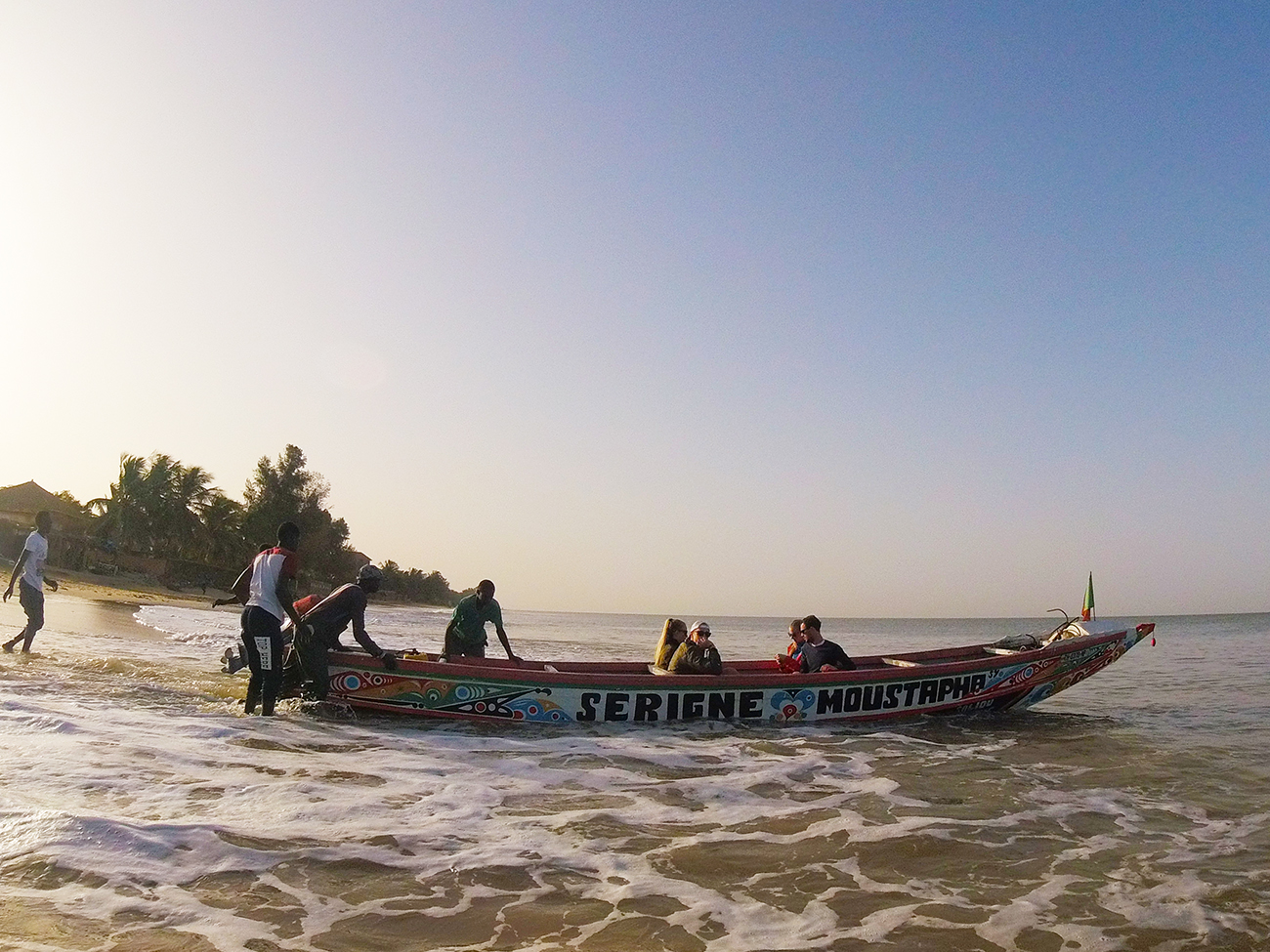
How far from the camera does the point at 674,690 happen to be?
10.2m

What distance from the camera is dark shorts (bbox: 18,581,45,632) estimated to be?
11445 mm

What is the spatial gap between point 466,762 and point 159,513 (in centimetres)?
4028

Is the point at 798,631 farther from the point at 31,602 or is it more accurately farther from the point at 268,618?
the point at 31,602

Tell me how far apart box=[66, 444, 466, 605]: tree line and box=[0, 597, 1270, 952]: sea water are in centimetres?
3249

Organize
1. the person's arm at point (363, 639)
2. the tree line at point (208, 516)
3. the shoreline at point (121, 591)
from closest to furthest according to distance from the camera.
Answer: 1. the person's arm at point (363, 639)
2. the shoreline at point (121, 591)
3. the tree line at point (208, 516)

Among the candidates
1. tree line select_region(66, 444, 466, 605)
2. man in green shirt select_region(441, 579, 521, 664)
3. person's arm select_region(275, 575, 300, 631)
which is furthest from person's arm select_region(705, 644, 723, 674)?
tree line select_region(66, 444, 466, 605)

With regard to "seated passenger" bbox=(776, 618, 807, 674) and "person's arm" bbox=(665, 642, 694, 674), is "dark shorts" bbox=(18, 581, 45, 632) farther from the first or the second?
"seated passenger" bbox=(776, 618, 807, 674)

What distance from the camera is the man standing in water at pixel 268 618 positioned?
345 inches

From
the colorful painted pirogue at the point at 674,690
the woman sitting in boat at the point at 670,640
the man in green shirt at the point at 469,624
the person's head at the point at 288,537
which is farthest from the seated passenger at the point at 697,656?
the person's head at the point at 288,537

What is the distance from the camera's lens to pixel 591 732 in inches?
370

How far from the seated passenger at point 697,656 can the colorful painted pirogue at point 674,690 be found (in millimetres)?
596

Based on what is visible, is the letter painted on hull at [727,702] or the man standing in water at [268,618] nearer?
the man standing in water at [268,618]

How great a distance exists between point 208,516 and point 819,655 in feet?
133

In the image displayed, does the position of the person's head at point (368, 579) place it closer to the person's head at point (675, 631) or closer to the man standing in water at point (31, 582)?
the person's head at point (675, 631)
